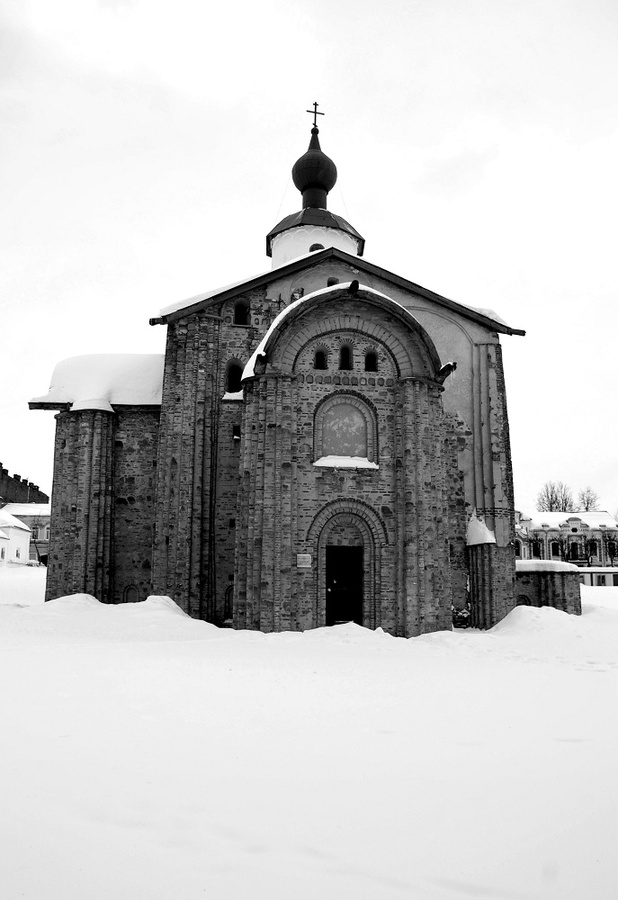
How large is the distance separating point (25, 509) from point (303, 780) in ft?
178

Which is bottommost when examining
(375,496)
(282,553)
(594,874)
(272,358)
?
(594,874)

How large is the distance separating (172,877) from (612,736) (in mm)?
3992

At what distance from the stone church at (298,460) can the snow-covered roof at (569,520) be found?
38.3 metres

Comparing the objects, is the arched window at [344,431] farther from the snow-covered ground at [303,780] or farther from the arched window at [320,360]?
the snow-covered ground at [303,780]

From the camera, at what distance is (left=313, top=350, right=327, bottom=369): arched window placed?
14.6 metres

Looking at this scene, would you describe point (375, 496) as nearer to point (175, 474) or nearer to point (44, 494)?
point (175, 474)

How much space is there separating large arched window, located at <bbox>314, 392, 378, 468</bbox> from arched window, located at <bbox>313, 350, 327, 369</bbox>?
688 mm

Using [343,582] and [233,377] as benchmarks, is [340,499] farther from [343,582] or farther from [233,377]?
[233,377]

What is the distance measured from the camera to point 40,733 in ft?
17.5

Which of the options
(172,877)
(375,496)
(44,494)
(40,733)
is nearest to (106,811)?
(172,877)

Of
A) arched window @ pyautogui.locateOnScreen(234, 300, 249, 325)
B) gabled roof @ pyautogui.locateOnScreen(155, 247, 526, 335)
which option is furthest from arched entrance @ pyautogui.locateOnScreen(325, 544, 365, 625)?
gabled roof @ pyautogui.locateOnScreen(155, 247, 526, 335)

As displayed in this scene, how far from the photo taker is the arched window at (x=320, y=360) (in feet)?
47.9

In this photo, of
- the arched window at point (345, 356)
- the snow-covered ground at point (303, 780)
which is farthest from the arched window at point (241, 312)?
the snow-covered ground at point (303, 780)

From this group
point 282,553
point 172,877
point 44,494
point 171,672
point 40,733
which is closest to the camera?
point 172,877
